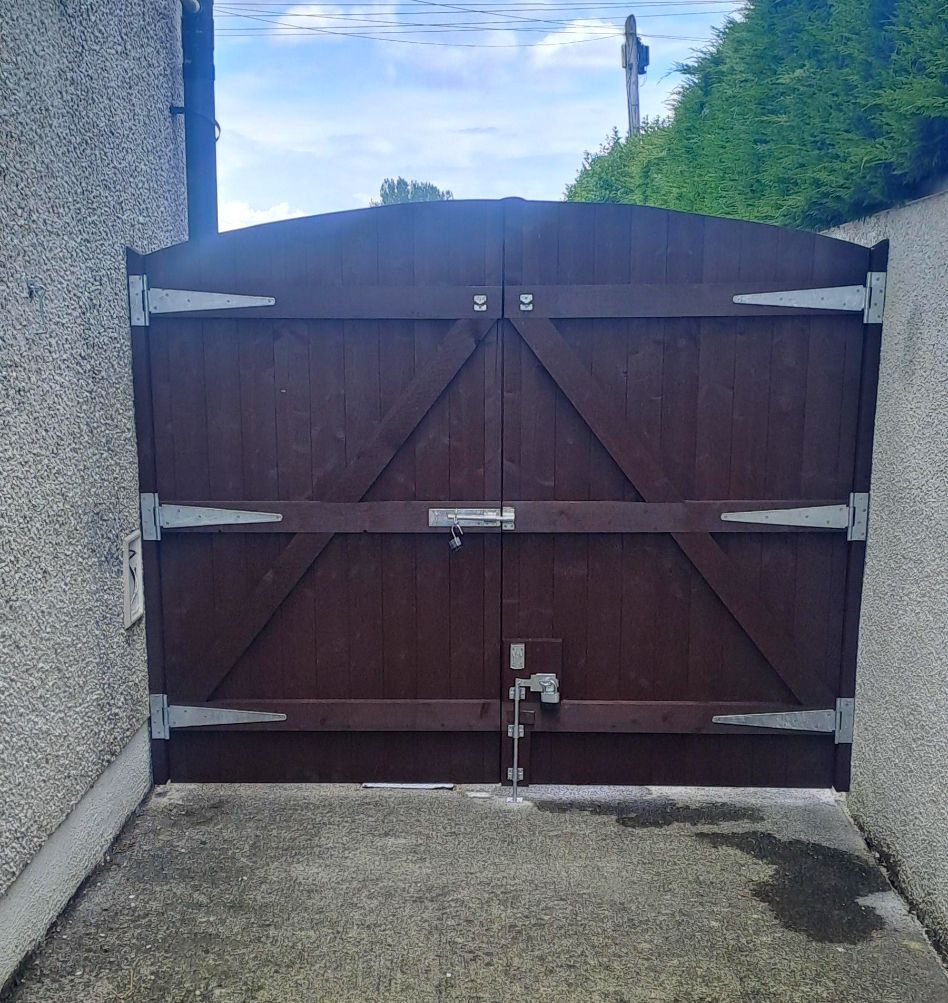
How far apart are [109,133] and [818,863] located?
3.42m

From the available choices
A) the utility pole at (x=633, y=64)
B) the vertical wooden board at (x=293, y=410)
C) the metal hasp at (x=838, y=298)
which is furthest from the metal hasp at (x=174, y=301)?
the utility pole at (x=633, y=64)

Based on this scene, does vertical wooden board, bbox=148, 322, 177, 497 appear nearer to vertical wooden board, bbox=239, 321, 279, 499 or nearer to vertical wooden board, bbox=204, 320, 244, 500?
vertical wooden board, bbox=204, 320, 244, 500

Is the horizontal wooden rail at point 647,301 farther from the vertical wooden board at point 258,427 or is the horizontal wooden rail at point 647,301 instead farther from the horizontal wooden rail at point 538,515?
the vertical wooden board at point 258,427

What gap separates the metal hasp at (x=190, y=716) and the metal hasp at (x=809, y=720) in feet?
5.75

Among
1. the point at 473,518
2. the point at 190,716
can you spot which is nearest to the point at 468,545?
the point at 473,518

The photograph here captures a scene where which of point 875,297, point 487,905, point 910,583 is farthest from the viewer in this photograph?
point 875,297

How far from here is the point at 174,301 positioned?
299 centimetres

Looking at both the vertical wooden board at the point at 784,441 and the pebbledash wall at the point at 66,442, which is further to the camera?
the vertical wooden board at the point at 784,441

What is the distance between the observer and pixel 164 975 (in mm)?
2195

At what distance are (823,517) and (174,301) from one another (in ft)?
8.09

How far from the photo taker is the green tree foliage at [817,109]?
2.39 m

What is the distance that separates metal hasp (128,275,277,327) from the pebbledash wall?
56 mm

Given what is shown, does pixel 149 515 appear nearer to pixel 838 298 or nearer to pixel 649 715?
pixel 649 715

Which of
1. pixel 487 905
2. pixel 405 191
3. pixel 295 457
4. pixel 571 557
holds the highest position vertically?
pixel 405 191
